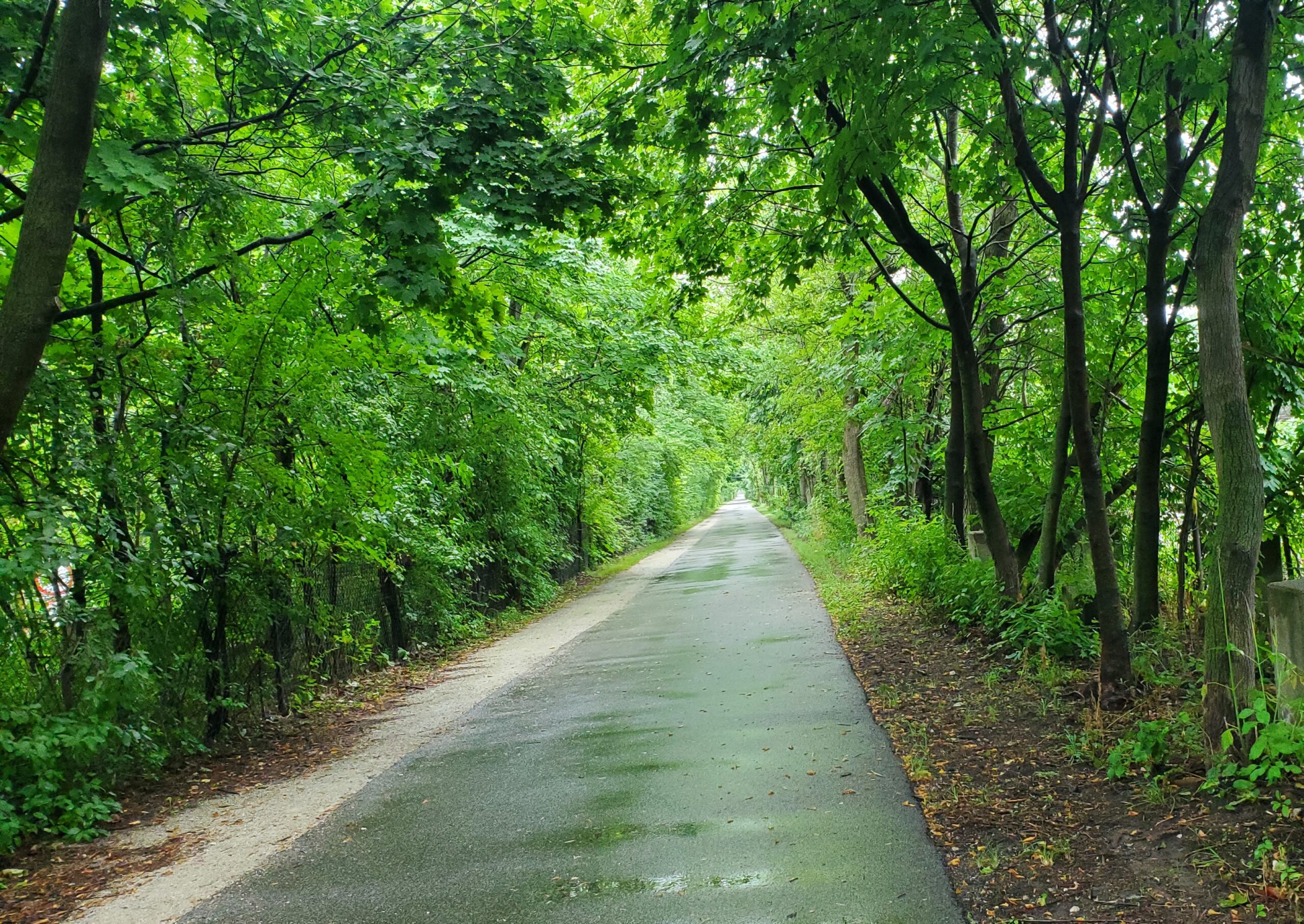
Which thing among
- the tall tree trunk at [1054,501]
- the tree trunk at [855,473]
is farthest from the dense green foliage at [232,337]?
the tree trunk at [855,473]

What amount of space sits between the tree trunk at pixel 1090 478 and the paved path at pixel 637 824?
1657 millimetres

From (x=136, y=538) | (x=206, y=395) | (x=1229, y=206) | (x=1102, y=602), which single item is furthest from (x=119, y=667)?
(x=1229, y=206)

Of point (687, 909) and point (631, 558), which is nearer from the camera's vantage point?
point (687, 909)

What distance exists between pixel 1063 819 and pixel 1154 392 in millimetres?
3053

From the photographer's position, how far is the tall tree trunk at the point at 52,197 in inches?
160

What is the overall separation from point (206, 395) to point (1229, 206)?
6860 millimetres

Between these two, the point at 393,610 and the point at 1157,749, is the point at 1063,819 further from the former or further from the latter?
the point at 393,610

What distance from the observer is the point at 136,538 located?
596cm

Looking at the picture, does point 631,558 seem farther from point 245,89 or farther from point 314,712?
point 245,89

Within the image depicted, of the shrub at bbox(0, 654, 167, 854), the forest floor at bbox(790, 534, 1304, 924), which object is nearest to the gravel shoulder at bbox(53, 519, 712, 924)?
the shrub at bbox(0, 654, 167, 854)

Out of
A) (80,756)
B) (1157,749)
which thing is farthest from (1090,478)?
(80,756)

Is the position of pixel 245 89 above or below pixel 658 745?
above

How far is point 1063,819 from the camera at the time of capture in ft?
14.0

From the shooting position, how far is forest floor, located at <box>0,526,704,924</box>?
176 inches
